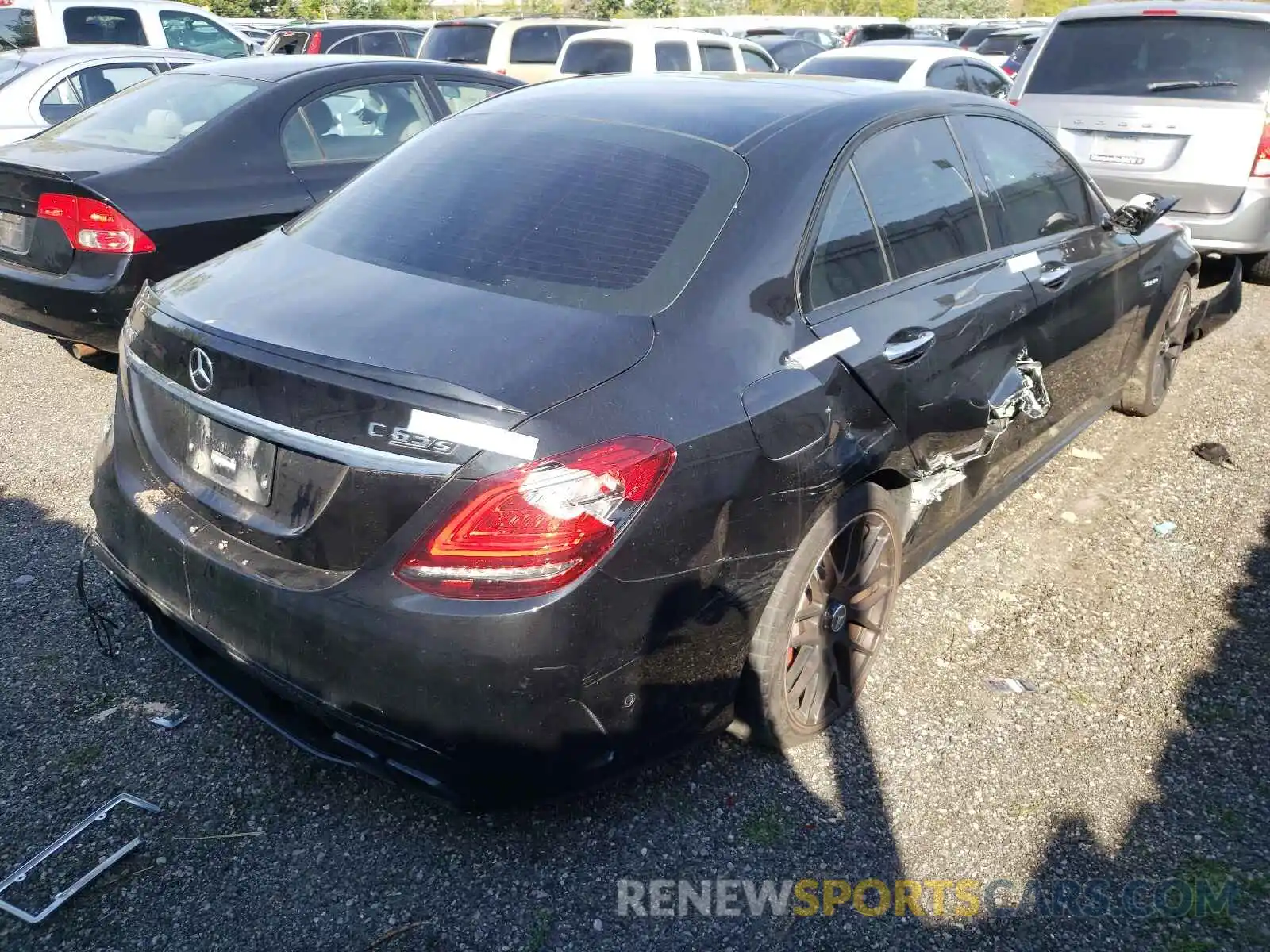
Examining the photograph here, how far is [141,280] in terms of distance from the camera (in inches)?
190

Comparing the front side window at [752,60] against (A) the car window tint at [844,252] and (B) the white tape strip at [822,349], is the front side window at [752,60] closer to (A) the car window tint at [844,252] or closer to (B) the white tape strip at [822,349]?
(A) the car window tint at [844,252]

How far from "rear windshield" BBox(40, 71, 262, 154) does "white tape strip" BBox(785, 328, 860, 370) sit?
12.8ft

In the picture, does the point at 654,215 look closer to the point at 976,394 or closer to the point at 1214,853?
the point at 976,394

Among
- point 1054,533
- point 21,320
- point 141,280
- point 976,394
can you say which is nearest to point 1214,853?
point 976,394

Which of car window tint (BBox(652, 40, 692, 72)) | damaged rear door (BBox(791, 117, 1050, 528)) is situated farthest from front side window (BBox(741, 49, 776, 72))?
damaged rear door (BBox(791, 117, 1050, 528))

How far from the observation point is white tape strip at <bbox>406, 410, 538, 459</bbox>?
2111mm

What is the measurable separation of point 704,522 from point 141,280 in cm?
356

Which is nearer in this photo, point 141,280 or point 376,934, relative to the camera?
point 376,934

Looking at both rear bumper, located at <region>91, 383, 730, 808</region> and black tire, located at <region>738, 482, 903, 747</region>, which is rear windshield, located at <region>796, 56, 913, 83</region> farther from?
rear bumper, located at <region>91, 383, 730, 808</region>

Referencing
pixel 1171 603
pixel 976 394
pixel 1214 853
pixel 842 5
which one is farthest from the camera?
pixel 842 5

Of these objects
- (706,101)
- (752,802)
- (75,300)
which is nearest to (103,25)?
(75,300)

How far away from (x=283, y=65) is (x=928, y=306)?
14.0 ft

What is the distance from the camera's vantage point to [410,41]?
1631 centimetres

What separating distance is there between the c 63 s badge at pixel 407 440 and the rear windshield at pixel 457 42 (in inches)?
528
